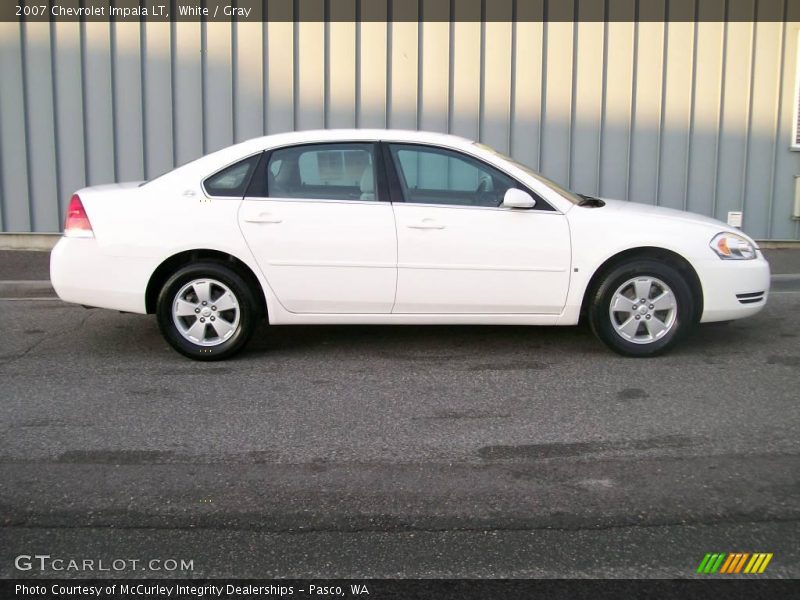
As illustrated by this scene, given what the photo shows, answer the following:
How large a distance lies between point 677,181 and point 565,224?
5.16 m

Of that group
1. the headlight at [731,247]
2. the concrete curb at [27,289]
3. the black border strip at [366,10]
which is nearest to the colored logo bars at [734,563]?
the headlight at [731,247]

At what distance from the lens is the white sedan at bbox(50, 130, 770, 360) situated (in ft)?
19.8

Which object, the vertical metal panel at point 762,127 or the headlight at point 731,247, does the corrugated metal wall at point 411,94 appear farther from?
the headlight at point 731,247

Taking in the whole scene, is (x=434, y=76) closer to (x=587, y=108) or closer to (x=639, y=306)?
(x=587, y=108)

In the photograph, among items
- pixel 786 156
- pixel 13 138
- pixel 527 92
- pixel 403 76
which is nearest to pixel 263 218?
pixel 403 76

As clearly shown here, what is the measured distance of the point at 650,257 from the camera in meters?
6.15

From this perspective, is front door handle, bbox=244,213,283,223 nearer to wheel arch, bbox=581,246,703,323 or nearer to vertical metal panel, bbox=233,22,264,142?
wheel arch, bbox=581,246,703,323

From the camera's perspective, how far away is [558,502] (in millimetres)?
3955

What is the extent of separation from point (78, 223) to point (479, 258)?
2.74 metres

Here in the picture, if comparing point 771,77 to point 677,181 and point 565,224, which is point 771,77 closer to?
point 677,181

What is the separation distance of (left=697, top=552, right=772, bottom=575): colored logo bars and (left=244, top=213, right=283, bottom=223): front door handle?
11.9ft

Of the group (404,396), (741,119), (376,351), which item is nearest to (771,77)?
(741,119)

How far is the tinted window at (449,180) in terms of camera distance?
20.2 ft

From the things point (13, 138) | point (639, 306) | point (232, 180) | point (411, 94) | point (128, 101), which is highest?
point (411, 94)
